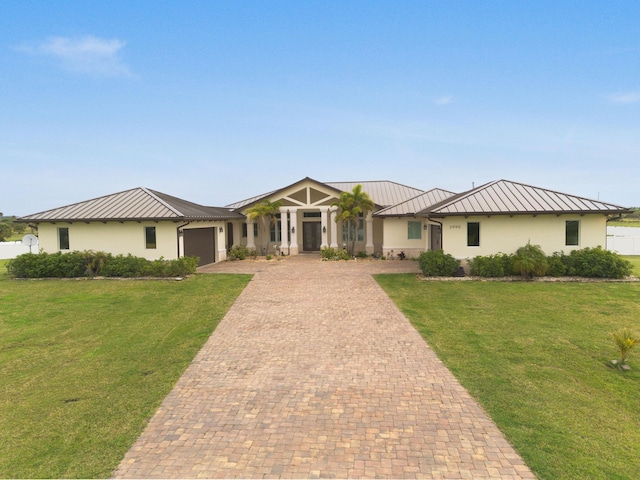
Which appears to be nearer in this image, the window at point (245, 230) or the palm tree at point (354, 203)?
the palm tree at point (354, 203)

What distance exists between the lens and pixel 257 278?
1708cm

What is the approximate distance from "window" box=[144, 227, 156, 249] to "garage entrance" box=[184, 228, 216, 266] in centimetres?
152

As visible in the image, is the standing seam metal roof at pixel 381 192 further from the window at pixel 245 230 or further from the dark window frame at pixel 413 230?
the dark window frame at pixel 413 230

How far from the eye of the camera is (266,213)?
81.3 ft

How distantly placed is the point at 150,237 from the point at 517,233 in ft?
57.8

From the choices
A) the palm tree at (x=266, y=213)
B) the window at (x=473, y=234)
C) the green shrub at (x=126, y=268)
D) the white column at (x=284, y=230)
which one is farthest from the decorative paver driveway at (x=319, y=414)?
the white column at (x=284, y=230)

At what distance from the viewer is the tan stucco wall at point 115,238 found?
18.5 m

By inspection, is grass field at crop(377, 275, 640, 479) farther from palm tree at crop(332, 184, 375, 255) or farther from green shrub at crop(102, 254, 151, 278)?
green shrub at crop(102, 254, 151, 278)

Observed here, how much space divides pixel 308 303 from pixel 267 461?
8086mm

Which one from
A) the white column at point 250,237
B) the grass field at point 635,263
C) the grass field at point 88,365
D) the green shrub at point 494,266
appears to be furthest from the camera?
the white column at point 250,237

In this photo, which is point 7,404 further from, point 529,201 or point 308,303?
point 529,201

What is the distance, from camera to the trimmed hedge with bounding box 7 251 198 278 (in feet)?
57.6

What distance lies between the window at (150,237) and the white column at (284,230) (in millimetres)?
9134

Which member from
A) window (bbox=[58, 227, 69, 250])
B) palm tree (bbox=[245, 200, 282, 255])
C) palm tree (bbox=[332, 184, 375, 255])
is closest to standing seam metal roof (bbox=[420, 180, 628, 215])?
palm tree (bbox=[332, 184, 375, 255])
